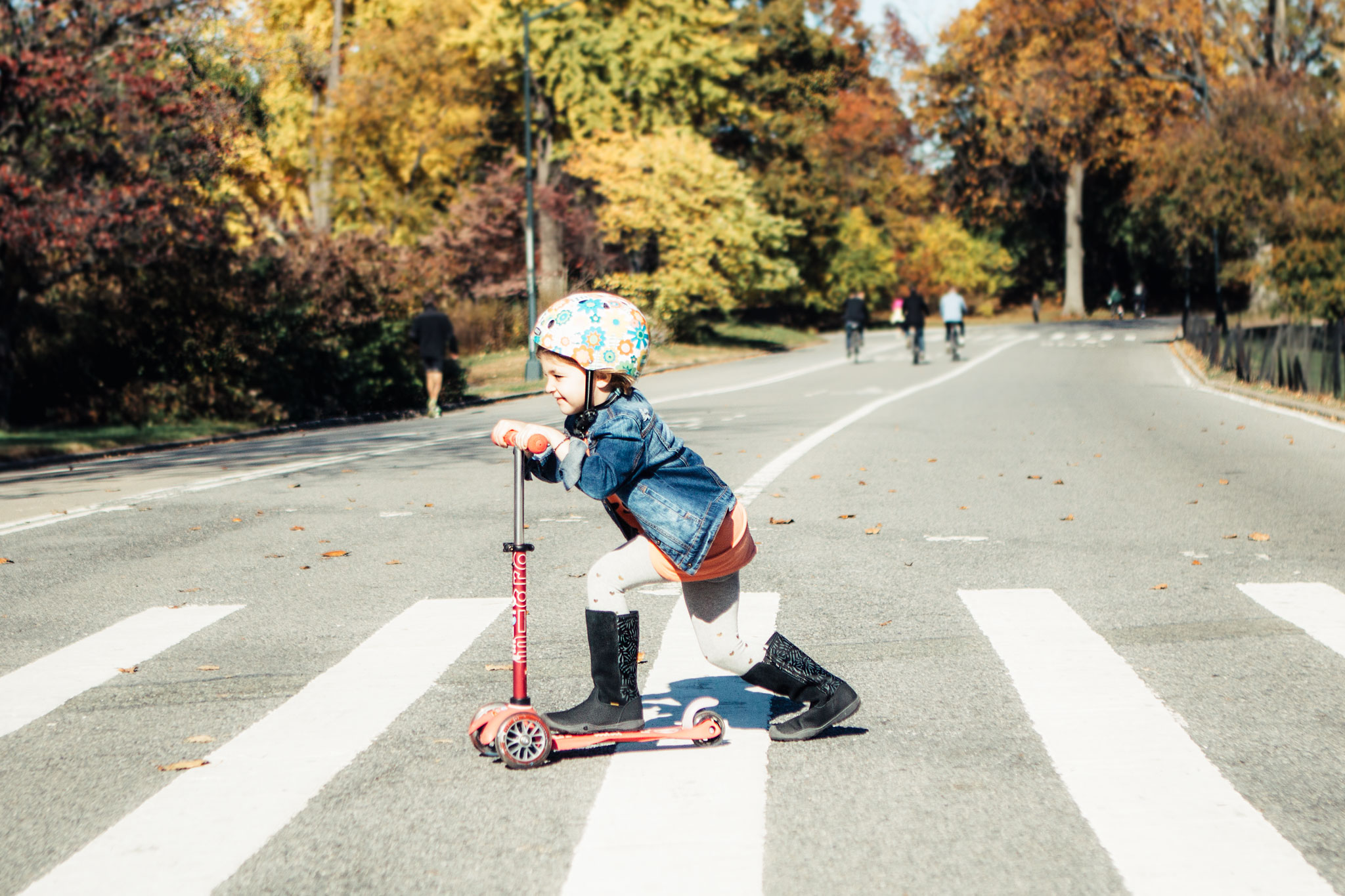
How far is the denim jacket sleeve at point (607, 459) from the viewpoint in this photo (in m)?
4.23

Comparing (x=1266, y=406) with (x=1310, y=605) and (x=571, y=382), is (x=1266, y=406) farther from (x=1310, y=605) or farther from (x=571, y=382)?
(x=571, y=382)

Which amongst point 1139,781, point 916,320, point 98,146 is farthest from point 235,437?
point 916,320

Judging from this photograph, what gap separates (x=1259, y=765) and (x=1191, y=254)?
68134 mm

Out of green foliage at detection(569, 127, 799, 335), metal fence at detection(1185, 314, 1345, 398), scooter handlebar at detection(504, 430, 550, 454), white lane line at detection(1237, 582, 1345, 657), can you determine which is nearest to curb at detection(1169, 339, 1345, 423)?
metal fence at detection(1185, 314, 1345, 398)

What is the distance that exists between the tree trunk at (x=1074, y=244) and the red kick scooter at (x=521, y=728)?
6960cm

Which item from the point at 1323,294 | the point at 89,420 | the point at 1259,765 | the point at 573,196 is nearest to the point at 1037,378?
the point at 1323,294

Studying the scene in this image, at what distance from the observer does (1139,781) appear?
4348 millimetres

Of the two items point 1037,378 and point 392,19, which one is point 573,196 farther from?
point 1037,378

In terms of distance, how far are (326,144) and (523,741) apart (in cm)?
4143

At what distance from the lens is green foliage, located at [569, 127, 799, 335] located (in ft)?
143

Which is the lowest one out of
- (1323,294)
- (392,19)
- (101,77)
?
(1323,294)

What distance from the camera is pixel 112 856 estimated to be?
3.86m

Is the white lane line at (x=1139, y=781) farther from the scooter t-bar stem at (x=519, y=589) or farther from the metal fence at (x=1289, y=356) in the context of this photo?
the metal fence at (x=1289, y=356)

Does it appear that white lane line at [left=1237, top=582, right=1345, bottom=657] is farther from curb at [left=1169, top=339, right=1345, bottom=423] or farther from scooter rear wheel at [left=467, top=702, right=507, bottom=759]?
curb at [left=1169, top=339, right=1345, bottom=423]
